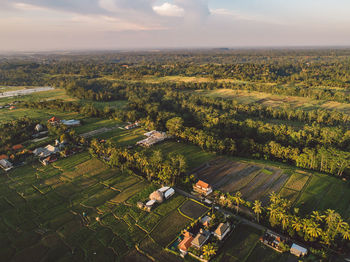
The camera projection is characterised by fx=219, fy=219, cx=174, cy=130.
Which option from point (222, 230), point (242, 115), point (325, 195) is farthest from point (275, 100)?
point (222, 230)

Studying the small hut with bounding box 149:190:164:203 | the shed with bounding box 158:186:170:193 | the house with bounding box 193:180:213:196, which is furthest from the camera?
the house with bounding box 193:180:213:196

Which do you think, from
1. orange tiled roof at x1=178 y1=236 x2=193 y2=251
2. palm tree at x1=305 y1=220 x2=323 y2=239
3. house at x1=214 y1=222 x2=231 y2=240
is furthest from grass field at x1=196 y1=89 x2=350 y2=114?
orange tiled roof at x1=178 y1=236 x2=193 y2=251

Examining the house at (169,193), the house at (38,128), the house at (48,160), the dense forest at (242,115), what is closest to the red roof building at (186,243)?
the house at (169,193)

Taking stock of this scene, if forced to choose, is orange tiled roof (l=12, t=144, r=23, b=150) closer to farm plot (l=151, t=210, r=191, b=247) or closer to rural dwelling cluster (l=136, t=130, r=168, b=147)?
rural dwelling cluster (l=136, t=130, r=168, b=147)

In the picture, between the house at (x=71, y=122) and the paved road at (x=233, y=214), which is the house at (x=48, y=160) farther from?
the paved road at (x=233, y=214)

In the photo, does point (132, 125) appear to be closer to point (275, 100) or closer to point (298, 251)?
point (298, 251)

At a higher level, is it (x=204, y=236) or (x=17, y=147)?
(x=17, y=147)
